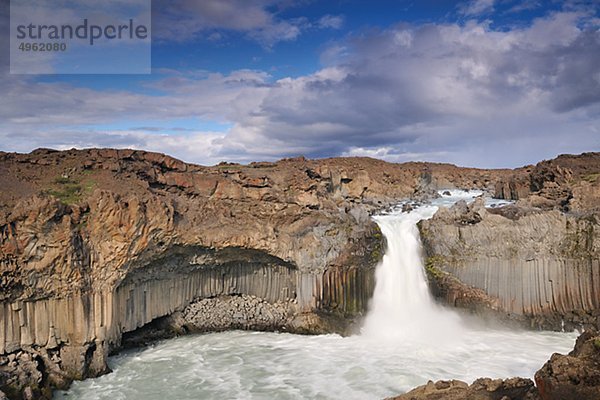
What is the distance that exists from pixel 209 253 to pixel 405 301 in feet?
30.0

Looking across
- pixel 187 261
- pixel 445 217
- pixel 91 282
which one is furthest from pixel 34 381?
pixel 445 217

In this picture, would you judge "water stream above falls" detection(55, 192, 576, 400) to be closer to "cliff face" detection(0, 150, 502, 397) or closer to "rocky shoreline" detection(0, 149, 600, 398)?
"rocky shoreline" detection(0, 149, 600, 398)

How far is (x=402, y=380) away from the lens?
573 inches

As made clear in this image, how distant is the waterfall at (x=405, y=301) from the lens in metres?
19.7

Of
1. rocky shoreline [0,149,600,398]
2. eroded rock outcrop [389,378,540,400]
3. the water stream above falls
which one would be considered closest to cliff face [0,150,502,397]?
rocky shoreline [0,149,600,398]

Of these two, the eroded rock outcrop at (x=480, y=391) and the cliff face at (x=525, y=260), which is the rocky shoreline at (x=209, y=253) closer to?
the cliff face at (x=525, y=260)

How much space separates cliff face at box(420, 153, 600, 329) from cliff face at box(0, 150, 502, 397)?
3.53m

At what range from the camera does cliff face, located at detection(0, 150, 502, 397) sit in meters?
14.3

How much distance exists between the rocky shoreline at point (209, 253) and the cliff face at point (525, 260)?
59 millimetres

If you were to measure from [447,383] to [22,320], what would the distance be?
41.1 ft

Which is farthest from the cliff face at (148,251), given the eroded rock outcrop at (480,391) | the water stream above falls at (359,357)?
the eroded rock outcrop at (480,391)

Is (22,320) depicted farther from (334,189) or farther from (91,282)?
(334,189)

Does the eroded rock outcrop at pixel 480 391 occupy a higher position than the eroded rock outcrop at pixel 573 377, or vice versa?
the eroded rock outcrop at pixel 573 377

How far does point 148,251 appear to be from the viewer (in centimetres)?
1722
